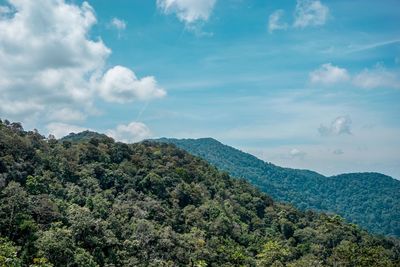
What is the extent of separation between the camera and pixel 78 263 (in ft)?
154

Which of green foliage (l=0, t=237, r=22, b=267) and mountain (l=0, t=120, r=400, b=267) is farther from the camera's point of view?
mountain (l=0, t=120, r=400, b=267)

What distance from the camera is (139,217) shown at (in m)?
67.9

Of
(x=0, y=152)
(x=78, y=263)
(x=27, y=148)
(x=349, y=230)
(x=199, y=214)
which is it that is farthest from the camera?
(x=349, y=230)

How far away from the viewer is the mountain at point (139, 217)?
50.4 m

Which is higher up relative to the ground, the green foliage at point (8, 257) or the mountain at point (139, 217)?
the mountain at point (139, 217)

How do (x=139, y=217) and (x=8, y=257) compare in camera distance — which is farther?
(x=139, y=217)

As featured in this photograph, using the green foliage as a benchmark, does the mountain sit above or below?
above

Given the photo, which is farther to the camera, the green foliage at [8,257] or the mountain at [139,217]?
the mountain at [139,217]

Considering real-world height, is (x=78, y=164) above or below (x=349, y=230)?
above

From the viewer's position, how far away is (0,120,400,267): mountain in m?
50.4

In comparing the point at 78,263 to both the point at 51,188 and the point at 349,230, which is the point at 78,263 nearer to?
the point at 51,188

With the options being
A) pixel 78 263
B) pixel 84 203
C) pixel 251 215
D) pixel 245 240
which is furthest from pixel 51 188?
pixel 251 215

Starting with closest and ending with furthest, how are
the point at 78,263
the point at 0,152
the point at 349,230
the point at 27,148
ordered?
the point at 78,263, the point at 0,152, the point at 27,148, the point at 349,230

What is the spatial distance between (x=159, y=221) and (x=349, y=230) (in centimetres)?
4244
